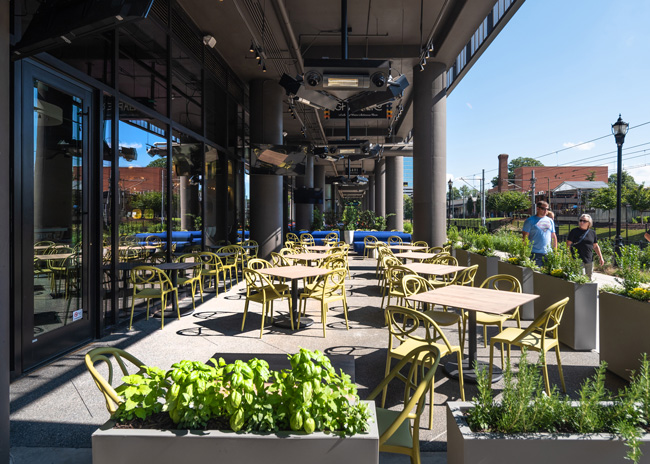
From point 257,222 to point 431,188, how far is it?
4838mm

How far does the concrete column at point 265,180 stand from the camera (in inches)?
444

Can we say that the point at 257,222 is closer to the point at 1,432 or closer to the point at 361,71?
the point at 361,71

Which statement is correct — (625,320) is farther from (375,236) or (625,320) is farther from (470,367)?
(375,236)

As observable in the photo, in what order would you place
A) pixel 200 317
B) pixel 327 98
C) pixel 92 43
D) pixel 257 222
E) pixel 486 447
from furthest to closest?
1. pixel 257 222
2. pixel 327 98
3. pixel 200 317
4. pixel 92 43
5. pixel 486 447

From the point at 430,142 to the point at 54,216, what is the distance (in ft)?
27.3

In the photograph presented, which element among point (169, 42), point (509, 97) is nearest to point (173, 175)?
point (169, 42)

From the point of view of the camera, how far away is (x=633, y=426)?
5.35 ft

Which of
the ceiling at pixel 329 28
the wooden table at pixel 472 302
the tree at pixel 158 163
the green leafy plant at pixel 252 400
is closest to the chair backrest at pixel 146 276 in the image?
the tree at pixel 158 163

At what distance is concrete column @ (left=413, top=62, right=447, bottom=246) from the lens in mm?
10125

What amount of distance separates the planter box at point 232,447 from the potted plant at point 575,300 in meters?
3.86

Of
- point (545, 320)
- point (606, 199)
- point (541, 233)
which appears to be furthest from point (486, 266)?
point (606, 199)

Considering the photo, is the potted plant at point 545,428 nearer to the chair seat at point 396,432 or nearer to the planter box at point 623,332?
the chair seat at point 396,432

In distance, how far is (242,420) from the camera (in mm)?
1339

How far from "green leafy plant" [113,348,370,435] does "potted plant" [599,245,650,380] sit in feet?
10.3
